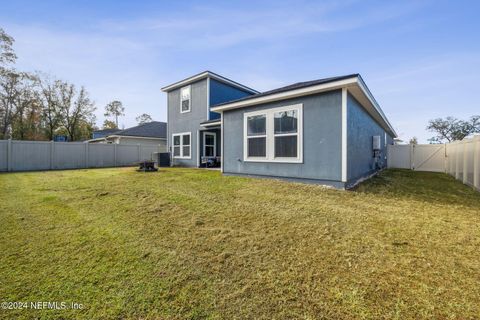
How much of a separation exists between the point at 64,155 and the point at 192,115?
8.68 meters

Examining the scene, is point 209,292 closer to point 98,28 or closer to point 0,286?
point 0,286

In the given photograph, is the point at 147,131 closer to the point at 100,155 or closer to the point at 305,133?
the point at 100,155

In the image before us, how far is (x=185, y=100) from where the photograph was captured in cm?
1326

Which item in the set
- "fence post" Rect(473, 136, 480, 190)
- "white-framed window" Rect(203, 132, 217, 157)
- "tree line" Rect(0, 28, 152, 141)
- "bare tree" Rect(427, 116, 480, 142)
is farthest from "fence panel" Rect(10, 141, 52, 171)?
"bare tree" Rect(427, 116, 480, 142)

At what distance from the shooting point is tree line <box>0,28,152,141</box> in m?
19.9

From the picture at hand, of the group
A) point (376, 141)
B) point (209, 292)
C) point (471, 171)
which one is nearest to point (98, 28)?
point (209, 292)

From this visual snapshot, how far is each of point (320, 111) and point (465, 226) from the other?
12.4ft

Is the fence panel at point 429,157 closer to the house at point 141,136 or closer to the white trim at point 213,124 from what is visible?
the white trim at point 213,124

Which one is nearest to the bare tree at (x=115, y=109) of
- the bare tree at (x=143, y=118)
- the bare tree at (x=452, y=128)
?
the bare tree at (x=143, y=118)

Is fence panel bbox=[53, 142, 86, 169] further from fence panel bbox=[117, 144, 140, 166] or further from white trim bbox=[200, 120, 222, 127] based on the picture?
white trim bbox=[200, 120, 222, 127]

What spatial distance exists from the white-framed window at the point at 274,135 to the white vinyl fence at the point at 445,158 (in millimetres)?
5623

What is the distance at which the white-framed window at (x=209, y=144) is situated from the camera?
→ 12.6m

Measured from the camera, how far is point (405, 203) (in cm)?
477

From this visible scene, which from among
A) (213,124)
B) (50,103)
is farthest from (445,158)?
(50,103)
